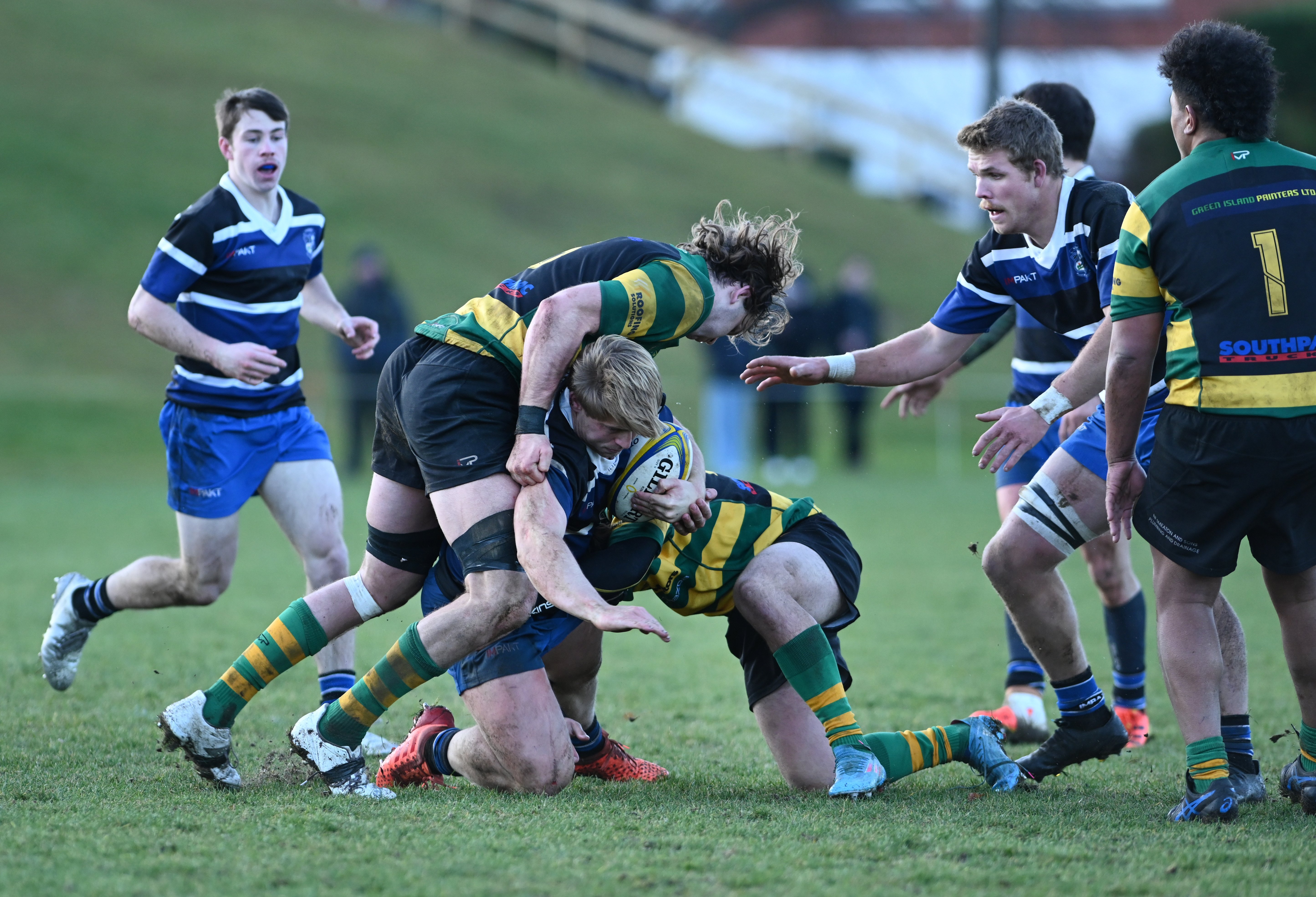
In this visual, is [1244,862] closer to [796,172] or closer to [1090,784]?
[1090,784]

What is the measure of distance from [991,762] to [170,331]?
11.0ft

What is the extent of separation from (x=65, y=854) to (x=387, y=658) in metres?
1.05

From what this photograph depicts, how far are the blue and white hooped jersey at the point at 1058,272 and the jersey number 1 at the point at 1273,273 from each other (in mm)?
658

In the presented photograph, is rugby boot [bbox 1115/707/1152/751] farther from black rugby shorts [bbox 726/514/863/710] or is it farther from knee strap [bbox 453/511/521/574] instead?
knee strap [bbox 453/511/521/574]

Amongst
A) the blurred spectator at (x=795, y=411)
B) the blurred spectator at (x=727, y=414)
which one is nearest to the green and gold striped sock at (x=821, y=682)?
the blurred spectator at (x=795, y=411)

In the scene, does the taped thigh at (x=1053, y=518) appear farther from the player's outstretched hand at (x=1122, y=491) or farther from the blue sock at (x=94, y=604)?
the blue sock at (x=94, y=604)

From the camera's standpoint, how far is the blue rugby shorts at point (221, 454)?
17.1ft

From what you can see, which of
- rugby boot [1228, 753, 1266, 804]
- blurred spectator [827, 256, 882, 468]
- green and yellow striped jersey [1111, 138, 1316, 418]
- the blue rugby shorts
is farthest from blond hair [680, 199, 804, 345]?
blurred spectator [827, 256, 882, 468]

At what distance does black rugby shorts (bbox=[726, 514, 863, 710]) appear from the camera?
4.39 m

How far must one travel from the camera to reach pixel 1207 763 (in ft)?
12.4

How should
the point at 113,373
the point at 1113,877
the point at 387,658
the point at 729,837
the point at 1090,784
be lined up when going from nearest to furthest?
the point at 1113,877 < the point at 729,837 < the point at 387,658 < the point at 1090,784 < the point at 113,373

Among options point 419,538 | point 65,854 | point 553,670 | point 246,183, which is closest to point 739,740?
point 553,670

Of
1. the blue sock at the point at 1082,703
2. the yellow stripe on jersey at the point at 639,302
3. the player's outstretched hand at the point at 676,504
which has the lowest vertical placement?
the blue sock at the point at 1082,703

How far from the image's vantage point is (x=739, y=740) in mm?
5191
